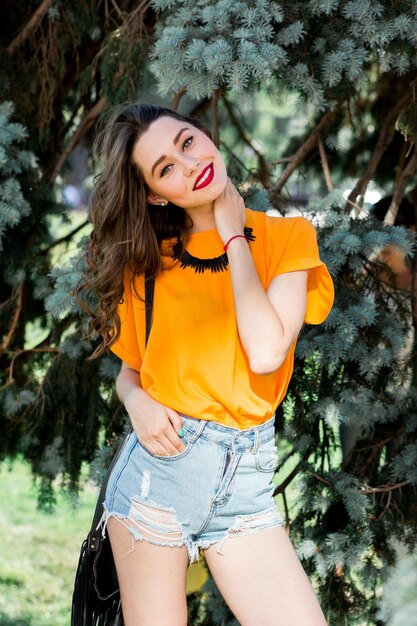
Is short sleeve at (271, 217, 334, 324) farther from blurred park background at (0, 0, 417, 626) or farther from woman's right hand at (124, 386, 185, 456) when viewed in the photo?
blurred park background at (0, 0, 417, 626)

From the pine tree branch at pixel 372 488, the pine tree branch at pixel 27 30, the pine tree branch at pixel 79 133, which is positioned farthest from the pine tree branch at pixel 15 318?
the pine tree branch at pixel 372 488

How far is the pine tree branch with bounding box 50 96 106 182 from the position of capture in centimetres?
409

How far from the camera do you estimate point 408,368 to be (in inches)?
126

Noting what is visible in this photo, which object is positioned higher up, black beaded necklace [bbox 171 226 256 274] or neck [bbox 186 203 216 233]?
neck [bbox 186 203 216 233]

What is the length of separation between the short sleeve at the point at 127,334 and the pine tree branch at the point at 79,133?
69.1 inches

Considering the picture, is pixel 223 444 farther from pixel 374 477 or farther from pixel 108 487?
pixel 374 477

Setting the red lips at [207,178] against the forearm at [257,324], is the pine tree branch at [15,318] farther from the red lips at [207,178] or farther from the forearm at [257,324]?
the forearm at [257,324]

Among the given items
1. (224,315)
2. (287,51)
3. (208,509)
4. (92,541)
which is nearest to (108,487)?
(92,541)

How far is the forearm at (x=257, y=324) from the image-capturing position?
2.12 meters

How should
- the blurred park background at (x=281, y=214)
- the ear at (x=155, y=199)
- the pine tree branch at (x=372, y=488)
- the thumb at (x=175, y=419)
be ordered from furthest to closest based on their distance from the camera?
the pine tree branch at (x=372, y=488) → the blurred park background at (x=281, y=214) → the ear at (x=155, y=199) → the thumb at (x=175, y=419)

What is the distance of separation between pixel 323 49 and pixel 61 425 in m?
1.88

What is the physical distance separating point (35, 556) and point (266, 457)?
338 centimetres

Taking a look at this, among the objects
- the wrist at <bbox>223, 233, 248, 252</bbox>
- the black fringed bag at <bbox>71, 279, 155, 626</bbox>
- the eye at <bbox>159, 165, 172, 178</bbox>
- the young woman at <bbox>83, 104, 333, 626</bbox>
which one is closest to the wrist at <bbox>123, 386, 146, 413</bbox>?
the young woman at <bbox>83, 104, 333, 626</bbox>

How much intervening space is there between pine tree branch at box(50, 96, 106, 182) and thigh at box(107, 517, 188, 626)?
7.44ft
